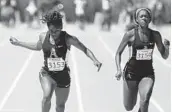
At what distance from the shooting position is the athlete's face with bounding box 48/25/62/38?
7.42 meters

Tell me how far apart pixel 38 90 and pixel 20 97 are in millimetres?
751

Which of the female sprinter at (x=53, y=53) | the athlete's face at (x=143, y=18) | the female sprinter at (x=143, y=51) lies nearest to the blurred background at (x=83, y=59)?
the female sprinter at (x=143, y=51)

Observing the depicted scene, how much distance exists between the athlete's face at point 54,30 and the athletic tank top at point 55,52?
0.07m

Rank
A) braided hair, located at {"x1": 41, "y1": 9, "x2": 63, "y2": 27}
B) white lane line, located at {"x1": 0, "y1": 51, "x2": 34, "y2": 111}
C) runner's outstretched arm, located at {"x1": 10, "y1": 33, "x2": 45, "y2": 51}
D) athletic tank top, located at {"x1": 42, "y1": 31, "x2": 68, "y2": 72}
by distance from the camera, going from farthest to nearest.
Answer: white lane line, located at {"x1": 0, "y1": 51, "x2": 34, "y2": 111}
runner's outstretched arm, located at {"x1": 10, "y1": 33, "x2": 45, "y2": 51}
athletic tank top, located at {"x1": 42, "y1": 31, "x2": 68, "y2": 72}
braided hair, located at {"x1": 41, "y1": 9, "x2": 63, "y2": 27}

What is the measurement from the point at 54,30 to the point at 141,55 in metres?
1.11

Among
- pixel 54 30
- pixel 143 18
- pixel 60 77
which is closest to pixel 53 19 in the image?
pixel 54 30

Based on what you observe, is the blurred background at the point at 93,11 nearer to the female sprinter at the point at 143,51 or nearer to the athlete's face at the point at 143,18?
the female sprinter at the point at 143,51

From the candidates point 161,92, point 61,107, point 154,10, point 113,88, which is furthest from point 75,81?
point 154,10

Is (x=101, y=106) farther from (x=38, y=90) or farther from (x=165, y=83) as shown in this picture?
(x=165, y=83)

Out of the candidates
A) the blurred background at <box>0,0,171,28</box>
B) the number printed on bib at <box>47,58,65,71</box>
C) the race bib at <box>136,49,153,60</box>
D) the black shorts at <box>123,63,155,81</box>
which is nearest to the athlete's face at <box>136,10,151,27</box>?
the race bib at <box>136,49,153,60</box>

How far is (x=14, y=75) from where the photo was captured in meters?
13.6

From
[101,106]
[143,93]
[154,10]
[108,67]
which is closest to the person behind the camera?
[143,93]

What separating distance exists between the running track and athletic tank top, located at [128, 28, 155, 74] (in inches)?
101

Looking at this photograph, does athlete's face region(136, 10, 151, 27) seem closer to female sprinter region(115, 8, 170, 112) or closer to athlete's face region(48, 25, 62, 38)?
female sprinter region(115, 8, 170, 112)
